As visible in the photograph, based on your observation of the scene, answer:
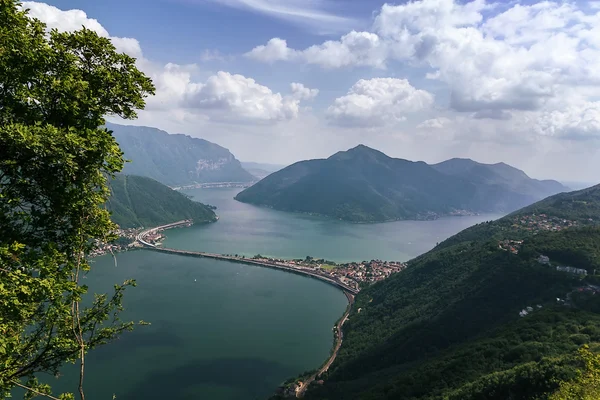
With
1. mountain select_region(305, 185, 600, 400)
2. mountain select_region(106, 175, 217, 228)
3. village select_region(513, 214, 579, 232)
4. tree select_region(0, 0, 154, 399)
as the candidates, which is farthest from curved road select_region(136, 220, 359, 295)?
tree select_region(0, 0, 154, 399)

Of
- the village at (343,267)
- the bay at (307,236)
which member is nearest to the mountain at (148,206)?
the bay at (307,236)

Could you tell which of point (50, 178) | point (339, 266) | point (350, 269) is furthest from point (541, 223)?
point (50, 178)

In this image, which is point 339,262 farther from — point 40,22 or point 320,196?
point 320,196

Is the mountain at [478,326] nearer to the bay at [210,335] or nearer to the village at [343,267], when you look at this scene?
the bay at [210,335]

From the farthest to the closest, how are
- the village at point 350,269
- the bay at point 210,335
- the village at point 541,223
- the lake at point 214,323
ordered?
the village at point 350,269 < the village at point 541,223 < the lake at point 214,323 < the bay at point 210,335

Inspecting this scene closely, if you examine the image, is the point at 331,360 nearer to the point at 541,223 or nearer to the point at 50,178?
the point at 50,178

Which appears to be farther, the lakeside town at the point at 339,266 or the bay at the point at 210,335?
the lakeside town at the point at 339,266
